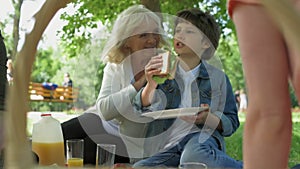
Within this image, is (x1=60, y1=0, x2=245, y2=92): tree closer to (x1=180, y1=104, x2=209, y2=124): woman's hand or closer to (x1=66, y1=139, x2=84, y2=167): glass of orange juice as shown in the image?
(x1=180, y1=104, x2=209, y2=124): woman's hand

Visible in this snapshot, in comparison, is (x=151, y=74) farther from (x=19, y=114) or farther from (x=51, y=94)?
(x=51, y=94)

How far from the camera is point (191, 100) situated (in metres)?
1.69

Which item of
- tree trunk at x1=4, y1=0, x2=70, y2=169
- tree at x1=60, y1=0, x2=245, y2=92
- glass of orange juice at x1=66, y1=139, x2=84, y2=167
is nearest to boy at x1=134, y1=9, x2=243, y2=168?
glass of orange juice at x1=66, y1=139, x2=84, y2=167

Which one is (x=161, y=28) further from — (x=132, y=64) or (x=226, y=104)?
(x=226, y=104)

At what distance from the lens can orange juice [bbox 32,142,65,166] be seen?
133 cm

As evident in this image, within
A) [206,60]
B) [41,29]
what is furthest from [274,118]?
[206,60]

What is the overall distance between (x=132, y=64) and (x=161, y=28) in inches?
7.8

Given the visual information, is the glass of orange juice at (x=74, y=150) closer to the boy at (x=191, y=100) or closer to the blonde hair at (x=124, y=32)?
the boy at (x=191, y=100)

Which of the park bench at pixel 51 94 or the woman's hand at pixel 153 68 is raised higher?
the woman's hand at pixel 153 68

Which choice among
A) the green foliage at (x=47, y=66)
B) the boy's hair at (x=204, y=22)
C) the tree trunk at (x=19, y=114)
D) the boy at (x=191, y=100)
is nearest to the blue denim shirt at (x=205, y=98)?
the boy at (x=191, y=100)

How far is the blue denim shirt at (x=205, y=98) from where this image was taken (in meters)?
1.67

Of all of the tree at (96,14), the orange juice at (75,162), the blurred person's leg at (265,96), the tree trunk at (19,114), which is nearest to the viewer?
the tree trunk at (19,114)

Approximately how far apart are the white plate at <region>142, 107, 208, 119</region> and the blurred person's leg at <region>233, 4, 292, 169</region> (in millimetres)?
1054

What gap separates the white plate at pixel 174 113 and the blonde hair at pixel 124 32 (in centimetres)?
21
